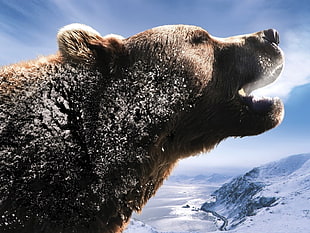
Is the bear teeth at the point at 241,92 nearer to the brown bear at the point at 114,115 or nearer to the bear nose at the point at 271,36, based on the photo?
the brown bear at the point at 114,115

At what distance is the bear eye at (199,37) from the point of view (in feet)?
10.2

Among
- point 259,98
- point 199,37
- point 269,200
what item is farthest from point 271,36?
point 269,200

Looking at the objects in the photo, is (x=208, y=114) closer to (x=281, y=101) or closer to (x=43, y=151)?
(x=281, y=101)

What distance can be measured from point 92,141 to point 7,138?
545 mm

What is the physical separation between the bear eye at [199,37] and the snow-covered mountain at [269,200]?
940 inches

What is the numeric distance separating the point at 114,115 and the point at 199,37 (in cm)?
116

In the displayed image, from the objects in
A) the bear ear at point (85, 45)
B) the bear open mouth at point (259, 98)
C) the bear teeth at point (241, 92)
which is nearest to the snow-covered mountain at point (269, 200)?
the bear open mouth at point (259, 98)

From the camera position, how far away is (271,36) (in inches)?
131

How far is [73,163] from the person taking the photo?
2.31 metres

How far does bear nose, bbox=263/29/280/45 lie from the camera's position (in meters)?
3.32

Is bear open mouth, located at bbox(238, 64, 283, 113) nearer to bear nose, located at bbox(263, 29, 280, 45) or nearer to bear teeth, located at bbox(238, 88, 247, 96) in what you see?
bear teeth, located at bbox(238, 88, 247, 96)

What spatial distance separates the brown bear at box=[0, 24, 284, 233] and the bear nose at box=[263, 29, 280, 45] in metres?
0.01

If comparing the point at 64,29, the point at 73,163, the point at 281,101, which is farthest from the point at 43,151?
the point at 281,101

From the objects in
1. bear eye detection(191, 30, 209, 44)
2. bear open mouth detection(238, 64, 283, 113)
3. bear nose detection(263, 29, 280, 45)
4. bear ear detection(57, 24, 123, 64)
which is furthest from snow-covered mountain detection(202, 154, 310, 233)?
bear ear detection(57, 24, 123, 64)
